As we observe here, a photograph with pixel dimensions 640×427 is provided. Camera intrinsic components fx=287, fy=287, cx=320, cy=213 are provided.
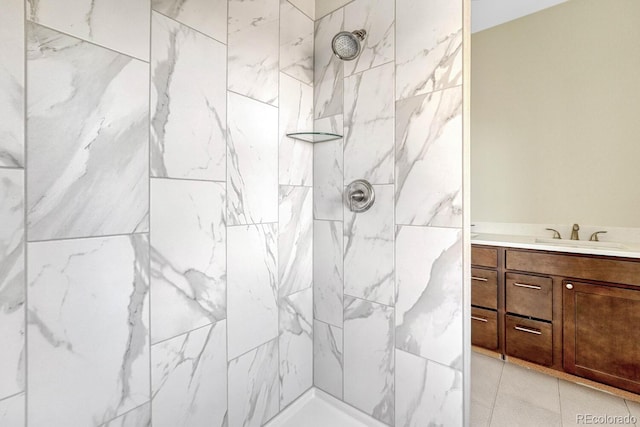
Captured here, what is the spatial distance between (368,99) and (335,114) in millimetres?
220

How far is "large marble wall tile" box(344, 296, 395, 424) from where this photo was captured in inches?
60.1

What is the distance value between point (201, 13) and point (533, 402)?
281 cm

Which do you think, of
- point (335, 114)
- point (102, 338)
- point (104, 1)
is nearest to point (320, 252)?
point (335, 114)

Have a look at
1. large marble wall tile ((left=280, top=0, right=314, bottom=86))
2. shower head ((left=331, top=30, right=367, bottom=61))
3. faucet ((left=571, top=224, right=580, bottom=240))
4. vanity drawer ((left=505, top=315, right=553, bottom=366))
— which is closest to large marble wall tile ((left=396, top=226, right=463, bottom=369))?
shower head ((left=331, top=30, right=367, bottom=61))

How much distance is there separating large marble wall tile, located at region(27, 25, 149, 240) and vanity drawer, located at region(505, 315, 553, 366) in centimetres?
252

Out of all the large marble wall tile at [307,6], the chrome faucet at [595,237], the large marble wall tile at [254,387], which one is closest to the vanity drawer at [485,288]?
the chrome faucet at [595,237]

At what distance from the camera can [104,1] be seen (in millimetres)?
942

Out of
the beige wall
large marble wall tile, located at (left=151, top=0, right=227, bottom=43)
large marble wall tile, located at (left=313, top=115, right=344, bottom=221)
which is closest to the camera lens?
large marble wall tile, located at (left=151, top=0, right=227, bottom=43)

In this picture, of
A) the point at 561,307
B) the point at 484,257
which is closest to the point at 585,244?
the point at 561,307

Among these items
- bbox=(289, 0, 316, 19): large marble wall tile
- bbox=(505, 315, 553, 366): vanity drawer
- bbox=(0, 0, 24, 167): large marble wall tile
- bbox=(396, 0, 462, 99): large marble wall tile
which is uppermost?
bbox=(289, 0, 316, 19): large marble wall tile

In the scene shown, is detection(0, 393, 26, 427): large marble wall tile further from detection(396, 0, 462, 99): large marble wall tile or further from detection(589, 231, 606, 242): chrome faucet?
detection(589, 231, 606, 242): chrome faucet

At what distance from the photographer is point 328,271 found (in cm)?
175

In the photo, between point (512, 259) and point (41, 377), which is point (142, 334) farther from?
point (512, 259)

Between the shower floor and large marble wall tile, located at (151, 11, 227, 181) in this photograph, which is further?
the shower floor
